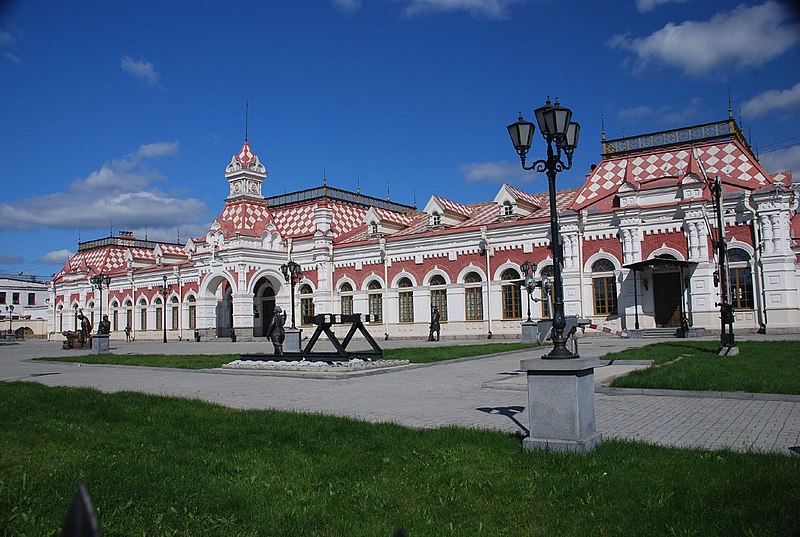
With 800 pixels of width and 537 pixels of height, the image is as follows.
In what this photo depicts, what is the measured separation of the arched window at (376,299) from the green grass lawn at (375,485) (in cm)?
2900

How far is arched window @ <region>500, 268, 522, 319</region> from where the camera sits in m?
31.2

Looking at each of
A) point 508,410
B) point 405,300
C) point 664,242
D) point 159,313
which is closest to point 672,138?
point 664,242

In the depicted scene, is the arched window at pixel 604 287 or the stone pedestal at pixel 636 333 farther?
the arched window at pixel 604 287

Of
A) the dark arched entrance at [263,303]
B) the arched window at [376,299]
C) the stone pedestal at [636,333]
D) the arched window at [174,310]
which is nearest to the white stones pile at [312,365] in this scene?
the stone pedestal at [636,333]

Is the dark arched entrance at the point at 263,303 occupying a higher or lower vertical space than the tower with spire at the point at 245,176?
lower

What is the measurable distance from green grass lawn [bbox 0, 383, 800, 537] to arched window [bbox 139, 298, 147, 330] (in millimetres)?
44045

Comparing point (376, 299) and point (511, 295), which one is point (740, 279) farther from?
point (376, 299)

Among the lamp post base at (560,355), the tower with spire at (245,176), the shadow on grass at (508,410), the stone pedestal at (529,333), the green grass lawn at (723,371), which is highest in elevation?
the tower with spire at (245,176)

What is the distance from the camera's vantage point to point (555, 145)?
27.6 feet

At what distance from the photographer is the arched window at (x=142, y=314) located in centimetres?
4872

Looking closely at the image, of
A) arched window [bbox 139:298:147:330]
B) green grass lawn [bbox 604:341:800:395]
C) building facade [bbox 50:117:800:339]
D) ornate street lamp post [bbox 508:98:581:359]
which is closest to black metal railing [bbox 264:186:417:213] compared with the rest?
building facade [bbox 50:117:800:339]

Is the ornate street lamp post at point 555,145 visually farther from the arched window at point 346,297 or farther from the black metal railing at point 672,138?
the arched window at point 346,297

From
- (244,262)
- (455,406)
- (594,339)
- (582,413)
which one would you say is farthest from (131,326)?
(582,413)

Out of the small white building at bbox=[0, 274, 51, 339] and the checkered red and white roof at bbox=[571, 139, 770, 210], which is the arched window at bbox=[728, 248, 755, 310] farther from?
the small white building at bbox=[0, 274, 51, 339]
